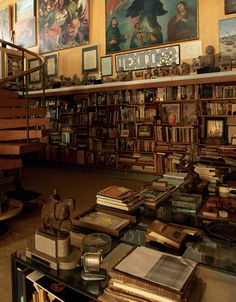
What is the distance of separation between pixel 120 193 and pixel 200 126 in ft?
10.2

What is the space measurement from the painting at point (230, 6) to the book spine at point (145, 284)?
4716mm

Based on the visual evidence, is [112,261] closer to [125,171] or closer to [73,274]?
[73,274]

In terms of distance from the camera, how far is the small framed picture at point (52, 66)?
22.1 feet

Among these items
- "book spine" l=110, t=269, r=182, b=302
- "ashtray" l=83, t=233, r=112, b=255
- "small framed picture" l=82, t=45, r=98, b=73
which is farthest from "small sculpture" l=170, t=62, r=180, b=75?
"book spine" l=110, t=269, r=182, b=302

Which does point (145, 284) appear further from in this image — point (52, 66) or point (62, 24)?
point (62, 24)

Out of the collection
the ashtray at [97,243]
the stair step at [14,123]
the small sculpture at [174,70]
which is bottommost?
the ashtray at [97,243]

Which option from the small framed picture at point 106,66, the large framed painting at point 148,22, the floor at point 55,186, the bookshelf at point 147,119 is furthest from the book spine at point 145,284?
the small framed picture at point 106,66

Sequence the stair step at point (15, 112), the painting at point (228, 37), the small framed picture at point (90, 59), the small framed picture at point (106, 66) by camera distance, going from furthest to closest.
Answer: the small framed picture at point (90, 59) < the small framed picture at point (106, 66) < the painting at point (228, 37) < the stair step at point (15, 112)

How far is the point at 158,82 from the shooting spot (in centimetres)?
466

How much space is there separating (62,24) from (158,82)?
131 inches

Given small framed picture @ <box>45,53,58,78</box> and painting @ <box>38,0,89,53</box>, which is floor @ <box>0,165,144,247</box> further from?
painting @ <box>38,0,89,53</box>

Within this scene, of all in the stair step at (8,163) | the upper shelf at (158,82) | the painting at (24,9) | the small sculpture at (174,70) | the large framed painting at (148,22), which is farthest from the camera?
the painting at (24,9)

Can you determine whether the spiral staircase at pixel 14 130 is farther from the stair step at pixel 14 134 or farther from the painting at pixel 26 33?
the painting at pixel 26 33

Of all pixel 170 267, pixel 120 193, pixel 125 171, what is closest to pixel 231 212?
pixel 120 193
